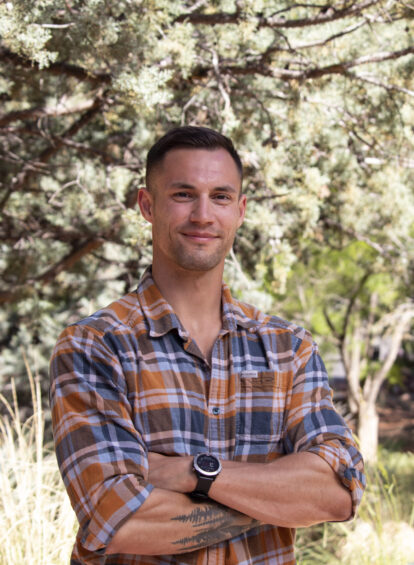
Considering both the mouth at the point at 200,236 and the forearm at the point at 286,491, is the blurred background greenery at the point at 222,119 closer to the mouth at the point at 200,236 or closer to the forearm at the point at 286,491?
the forearm at the point at 286,491

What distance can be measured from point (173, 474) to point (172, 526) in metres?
0.12

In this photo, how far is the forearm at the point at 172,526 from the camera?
5.43ft

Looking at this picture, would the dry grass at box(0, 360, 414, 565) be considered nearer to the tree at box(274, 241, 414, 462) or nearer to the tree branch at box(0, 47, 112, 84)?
the tree branch at box(0, 47, 112, 84)

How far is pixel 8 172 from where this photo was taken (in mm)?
6637

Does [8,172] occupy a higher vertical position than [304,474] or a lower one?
higher

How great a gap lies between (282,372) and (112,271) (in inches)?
269

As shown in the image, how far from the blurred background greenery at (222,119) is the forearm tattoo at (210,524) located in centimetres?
175

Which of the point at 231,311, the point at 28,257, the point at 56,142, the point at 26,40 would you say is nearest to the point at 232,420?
the point at 231,311

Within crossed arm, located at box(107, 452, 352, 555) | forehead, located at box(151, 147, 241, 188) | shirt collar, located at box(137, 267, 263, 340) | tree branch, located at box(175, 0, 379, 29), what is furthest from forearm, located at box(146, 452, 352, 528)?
tree branch, located at box(175, 0, 379, 29)

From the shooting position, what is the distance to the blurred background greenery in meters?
3.99

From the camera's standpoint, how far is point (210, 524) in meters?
1.72

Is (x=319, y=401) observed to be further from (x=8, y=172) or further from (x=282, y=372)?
(x=8, y=172)

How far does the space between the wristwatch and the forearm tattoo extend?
40 millimetres

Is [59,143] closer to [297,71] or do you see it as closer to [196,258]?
[297,71]
